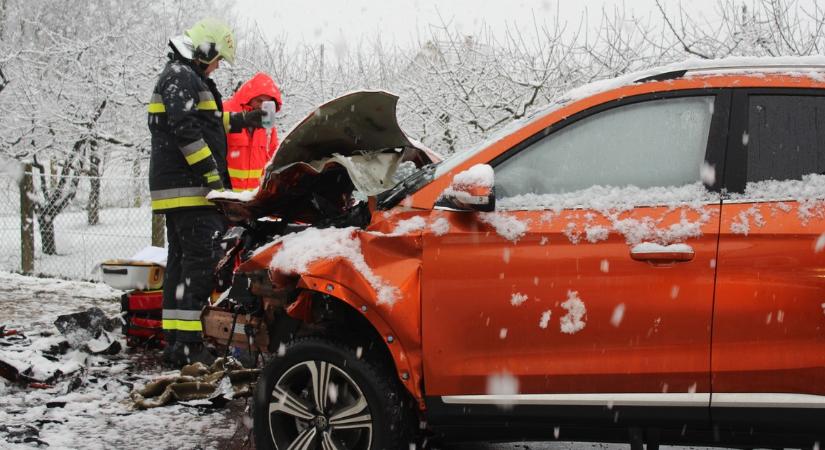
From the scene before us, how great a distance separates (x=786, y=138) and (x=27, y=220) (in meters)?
10.5

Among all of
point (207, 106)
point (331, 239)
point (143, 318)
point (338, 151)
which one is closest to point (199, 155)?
point (207, 106)

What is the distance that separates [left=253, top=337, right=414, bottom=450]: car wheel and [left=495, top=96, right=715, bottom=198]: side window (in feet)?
3.01

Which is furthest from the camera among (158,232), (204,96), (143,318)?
(158,232)

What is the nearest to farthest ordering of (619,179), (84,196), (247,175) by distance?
(619,179)
(247,175)
(84,196)

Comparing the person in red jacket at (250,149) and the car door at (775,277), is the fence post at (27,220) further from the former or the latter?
the car door at (775,277)

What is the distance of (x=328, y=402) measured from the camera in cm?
320

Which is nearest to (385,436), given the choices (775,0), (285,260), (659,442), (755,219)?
(285,260)

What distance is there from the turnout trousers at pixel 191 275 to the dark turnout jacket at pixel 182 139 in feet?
0.34

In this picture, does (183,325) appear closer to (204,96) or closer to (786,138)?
(204,96)

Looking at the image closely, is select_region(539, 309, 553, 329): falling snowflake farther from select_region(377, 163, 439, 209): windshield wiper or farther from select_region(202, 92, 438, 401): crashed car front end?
select_region(377, 163, 439, 209): windshield wiper

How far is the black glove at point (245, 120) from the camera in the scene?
18.3 ft

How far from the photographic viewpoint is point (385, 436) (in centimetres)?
305

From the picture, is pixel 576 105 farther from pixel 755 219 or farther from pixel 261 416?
pixel 261 416

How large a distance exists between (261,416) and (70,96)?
1287 cm
